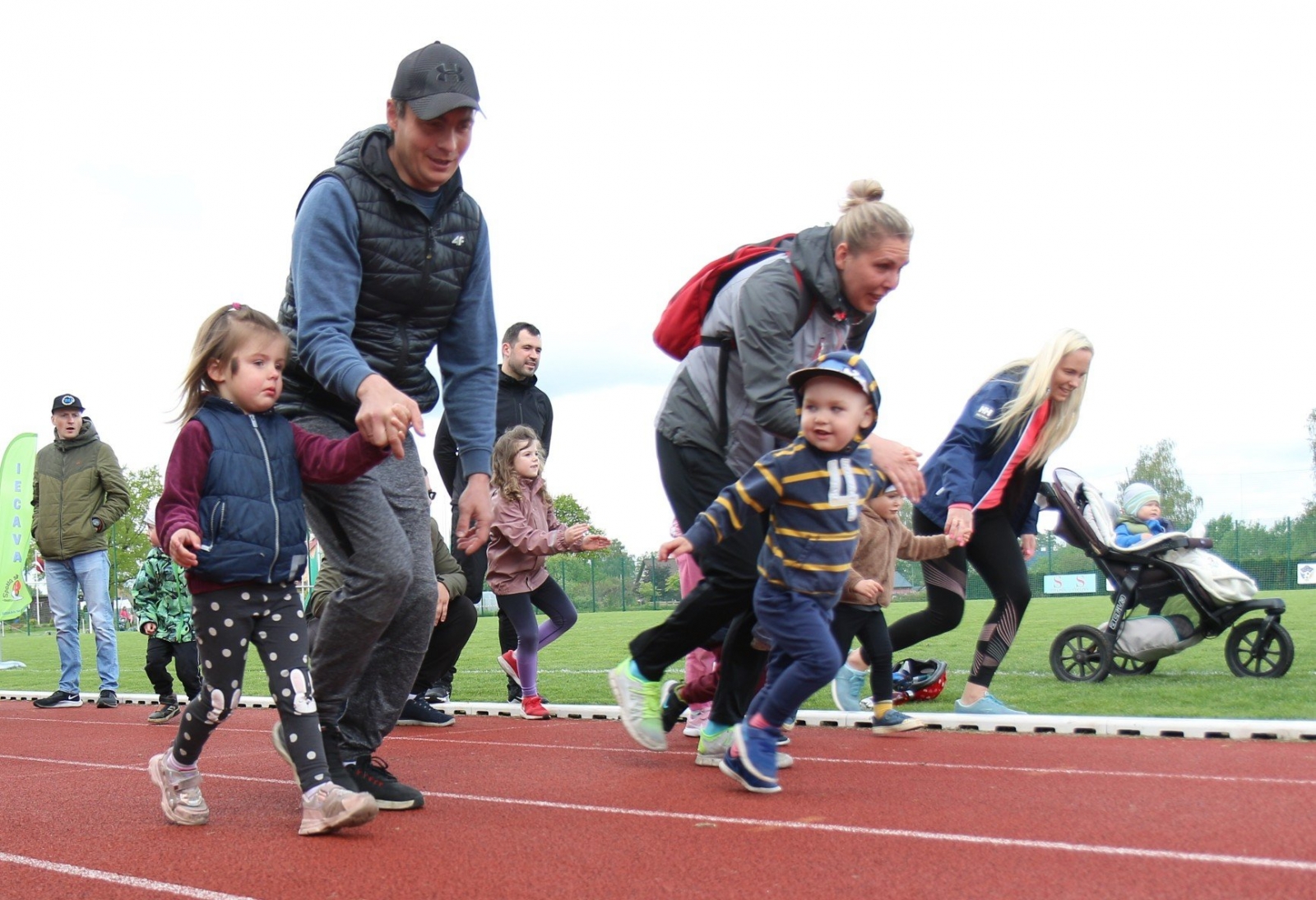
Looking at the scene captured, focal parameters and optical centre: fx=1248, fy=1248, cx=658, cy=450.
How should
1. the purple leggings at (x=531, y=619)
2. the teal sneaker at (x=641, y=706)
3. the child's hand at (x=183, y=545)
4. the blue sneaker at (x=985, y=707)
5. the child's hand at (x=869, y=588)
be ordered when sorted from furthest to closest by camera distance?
the purple leggings at (x=531, y=619), the blue sneaker at (x=985, y=707), the child's hand at (x=869, y=588), the teal sneaker at (x=641, y=706), the child's hand at (x=183, y=545)

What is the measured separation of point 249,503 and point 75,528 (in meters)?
7.19

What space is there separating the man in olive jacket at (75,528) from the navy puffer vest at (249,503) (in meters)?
6.84

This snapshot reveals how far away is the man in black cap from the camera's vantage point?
12.5 feet

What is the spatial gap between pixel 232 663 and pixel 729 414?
2.06 m

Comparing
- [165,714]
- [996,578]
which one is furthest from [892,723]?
[165,714]

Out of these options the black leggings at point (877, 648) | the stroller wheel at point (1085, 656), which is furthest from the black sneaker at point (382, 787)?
the stroller wheel at point (1085, 656)

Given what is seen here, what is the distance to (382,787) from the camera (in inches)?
160

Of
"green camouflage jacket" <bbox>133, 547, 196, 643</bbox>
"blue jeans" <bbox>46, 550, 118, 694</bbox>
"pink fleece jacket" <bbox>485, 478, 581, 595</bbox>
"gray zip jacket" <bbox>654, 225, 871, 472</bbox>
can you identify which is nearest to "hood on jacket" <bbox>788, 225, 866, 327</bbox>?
"gray zip jacket" <bbox>654, 225, 871, 472</bbox>

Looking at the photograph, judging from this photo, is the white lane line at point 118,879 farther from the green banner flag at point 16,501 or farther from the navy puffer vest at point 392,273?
the green banner flag at point 16,501

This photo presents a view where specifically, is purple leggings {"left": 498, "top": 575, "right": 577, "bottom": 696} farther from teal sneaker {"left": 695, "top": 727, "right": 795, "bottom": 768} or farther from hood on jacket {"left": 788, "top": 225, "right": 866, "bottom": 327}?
hood on jacket {"left": 788, "top": 225, "right": 866, "bottom": 327}

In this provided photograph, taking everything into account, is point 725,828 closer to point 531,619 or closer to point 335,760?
point 335,760

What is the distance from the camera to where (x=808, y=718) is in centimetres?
658

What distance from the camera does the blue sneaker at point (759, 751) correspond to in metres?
4.28

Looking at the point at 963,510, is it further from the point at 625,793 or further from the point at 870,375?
the point at 625,793
